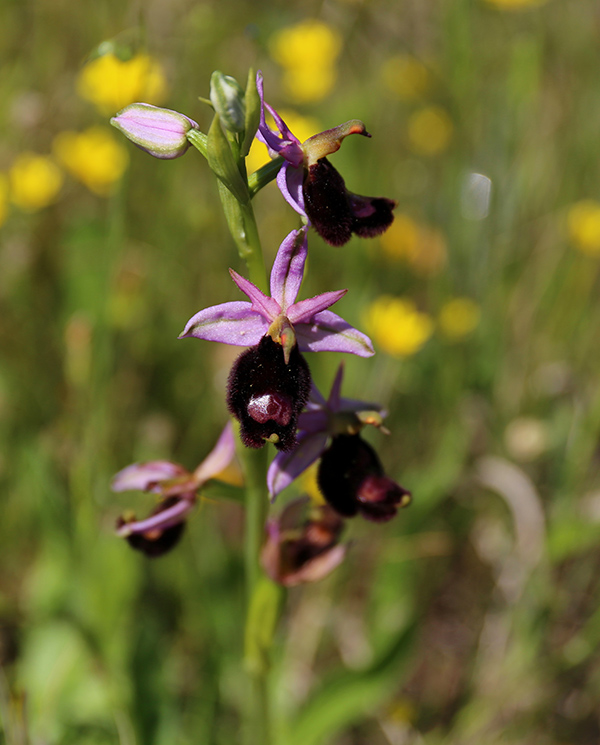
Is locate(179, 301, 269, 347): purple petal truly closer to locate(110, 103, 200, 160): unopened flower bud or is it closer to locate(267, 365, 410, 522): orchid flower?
locate(267, 365, 410, 522): orchid flower

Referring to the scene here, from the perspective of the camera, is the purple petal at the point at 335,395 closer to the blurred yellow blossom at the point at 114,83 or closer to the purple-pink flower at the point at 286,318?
the purple-pink flower at the point at 286,318

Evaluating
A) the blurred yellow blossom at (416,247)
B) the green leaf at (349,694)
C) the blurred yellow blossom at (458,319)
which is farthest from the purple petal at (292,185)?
the blurred yellow blossom at (416,247)

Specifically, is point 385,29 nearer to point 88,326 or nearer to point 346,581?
point 88,326

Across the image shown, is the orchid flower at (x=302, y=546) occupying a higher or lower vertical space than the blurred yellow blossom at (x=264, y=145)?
lower

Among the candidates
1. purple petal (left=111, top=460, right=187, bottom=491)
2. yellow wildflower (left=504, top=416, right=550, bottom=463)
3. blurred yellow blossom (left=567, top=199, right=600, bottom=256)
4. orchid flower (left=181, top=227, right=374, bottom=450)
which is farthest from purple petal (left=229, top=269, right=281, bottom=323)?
blurred yellow blossom (left=567, top=199, right=600, bottom=256)

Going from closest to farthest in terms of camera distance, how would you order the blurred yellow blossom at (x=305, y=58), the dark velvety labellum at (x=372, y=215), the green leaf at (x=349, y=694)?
1. the dark velvety labellum at (x=372, y=215)
2. the green leaf at (x=349, y=694)
3. the blurred yellow blossom at (x=305, y=58)

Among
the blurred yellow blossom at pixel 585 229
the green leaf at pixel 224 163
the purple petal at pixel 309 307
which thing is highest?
the green leaf at pixel 224 163
